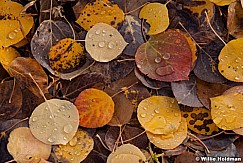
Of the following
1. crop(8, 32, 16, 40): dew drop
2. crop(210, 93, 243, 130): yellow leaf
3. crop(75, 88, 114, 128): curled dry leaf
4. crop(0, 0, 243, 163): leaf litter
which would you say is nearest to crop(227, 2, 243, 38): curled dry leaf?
crop(0, 0, 243, 163): leaf litter

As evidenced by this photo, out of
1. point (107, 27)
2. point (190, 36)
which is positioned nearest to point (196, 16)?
point (190, 36)

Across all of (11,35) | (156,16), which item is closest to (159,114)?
(156,16)

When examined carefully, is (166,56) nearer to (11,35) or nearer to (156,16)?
(156,16)

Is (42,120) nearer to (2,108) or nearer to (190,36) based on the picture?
(2,108)

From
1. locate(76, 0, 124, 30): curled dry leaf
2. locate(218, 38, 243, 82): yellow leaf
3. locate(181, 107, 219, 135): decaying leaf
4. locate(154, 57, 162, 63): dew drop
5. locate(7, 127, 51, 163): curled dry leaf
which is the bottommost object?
locate(181, 107, 219, 135): decaying leaf

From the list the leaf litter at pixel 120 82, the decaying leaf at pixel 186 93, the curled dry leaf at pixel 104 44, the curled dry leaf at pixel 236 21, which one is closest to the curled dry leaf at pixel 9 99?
the leaf litter at pixel 120 82

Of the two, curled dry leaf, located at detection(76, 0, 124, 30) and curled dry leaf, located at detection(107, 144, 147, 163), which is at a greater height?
curled dry leaf, located at detection(76, 0, 124, 30)

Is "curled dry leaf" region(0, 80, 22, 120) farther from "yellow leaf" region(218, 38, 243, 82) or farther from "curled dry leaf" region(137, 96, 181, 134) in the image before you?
"yellow leaf" region(218, 38, 243, 82)
